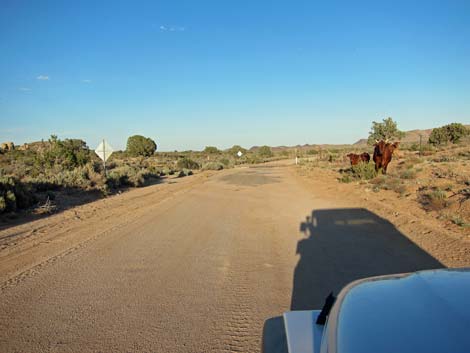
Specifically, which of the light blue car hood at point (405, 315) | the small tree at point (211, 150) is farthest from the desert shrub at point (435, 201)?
the small tree at point (211, 150)

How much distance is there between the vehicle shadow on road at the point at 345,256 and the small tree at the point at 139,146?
208ft

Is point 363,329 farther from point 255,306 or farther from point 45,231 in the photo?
point 45,231

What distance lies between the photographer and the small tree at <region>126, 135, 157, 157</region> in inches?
2704

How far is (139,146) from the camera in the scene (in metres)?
69.2

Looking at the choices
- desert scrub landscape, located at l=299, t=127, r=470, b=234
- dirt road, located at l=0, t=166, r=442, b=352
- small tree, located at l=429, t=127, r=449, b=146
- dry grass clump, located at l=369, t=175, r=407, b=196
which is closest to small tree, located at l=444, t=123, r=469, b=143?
small tree, located at l=429, t=127, r=449, b=146

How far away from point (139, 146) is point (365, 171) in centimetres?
5711

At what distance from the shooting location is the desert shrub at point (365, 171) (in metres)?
19.0

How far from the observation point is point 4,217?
1118cm

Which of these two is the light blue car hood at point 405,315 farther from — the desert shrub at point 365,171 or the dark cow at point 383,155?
the dark cow at point 383,155

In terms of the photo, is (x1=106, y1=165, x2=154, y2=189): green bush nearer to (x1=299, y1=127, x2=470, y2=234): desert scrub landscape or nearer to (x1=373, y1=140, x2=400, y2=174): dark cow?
(x1=299, y1=127, x2=470, y2=234): desert scrub landscape

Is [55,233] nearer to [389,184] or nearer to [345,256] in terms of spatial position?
[345,256]

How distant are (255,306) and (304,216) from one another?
21.4 ft

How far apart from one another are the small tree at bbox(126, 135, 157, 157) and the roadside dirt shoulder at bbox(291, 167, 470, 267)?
5880 cm

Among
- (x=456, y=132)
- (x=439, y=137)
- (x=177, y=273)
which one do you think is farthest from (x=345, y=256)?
(x=439, y=137)
